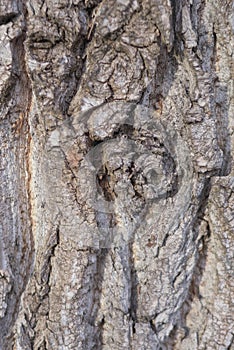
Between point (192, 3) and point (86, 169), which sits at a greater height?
point (192, 3)

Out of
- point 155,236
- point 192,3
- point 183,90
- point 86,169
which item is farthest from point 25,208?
point 192,3

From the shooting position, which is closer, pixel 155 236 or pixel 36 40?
pixel 36 40

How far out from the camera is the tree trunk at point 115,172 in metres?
0.80

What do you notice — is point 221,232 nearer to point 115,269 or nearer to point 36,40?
point 115,269

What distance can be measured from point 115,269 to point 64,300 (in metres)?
0.14

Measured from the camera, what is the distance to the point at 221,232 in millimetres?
930

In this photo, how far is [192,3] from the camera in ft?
2.80

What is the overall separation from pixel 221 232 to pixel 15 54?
636mm

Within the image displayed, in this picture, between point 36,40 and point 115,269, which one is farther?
point 115,269

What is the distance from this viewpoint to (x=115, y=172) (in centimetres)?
86

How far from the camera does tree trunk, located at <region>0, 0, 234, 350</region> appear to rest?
80 cm

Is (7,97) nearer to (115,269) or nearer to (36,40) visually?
(36,40)

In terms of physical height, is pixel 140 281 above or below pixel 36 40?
below

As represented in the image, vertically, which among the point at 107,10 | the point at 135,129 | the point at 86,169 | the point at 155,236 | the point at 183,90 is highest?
the point at 107,10
